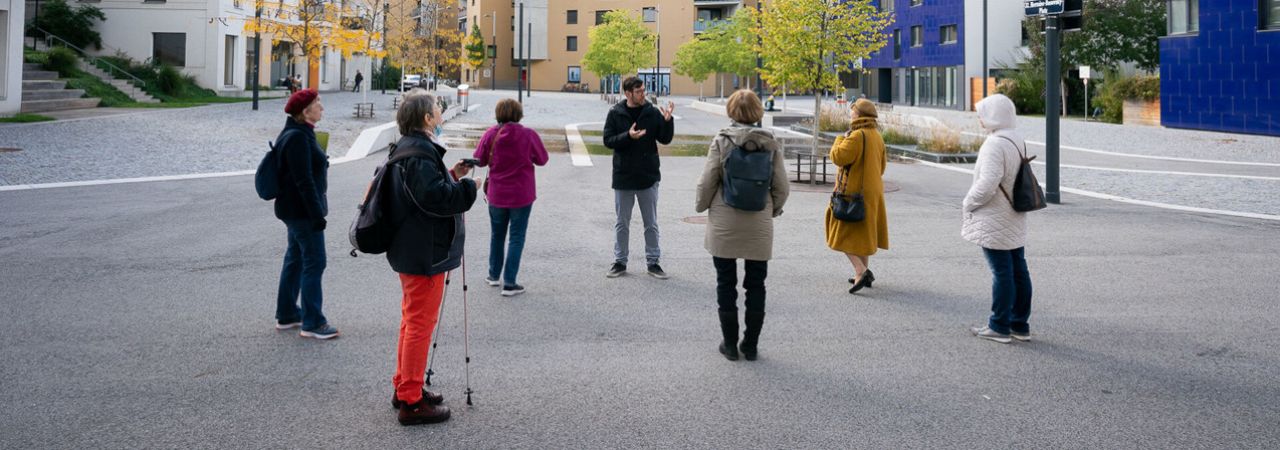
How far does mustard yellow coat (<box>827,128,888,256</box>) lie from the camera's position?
7.99 meters

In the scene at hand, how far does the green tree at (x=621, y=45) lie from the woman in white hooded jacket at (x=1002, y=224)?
62.8 m

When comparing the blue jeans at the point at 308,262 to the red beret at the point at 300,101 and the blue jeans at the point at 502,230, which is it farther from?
the blue jeans at the point at 502,230

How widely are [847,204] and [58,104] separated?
90.9 feet

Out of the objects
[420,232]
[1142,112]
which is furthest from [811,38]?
[1142,112]

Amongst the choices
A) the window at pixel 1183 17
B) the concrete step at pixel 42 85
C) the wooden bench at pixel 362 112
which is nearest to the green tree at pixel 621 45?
the wooden bench at pixel 362 112

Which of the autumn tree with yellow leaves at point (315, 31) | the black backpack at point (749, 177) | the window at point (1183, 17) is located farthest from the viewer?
the window at point (1183, 17)

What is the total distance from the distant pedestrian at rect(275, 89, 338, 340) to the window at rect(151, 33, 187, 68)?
3947 cm

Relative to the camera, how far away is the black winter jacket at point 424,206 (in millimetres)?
4641

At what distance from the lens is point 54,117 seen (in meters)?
25.6

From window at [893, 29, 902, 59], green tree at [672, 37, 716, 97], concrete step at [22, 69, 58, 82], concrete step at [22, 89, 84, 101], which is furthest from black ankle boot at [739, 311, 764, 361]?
green tree at [672, 37, 716, 97]

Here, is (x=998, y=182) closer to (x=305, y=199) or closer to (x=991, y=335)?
(x=991, y=335)

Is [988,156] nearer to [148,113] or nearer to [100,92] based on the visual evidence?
[148,113]

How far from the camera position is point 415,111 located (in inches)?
188

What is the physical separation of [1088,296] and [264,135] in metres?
20.0
